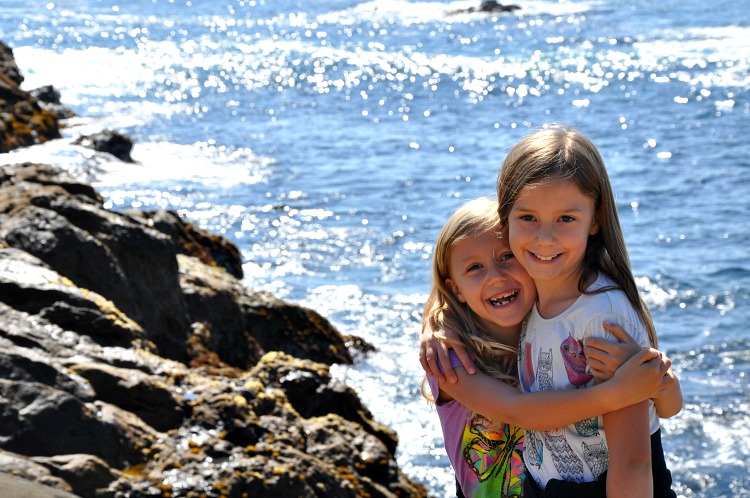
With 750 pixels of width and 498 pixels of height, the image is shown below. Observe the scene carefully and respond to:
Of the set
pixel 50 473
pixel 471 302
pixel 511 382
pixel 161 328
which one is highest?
pixel 471 302

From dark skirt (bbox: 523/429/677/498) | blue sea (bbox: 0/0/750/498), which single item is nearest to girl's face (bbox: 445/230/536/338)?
dark skirt (bbox: 523/429/677/498)

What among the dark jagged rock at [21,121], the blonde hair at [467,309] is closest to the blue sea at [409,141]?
the dark jagged rock at [21,121]

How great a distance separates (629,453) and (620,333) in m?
0.34

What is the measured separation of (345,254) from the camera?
617 inches

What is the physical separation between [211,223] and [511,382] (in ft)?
44.2

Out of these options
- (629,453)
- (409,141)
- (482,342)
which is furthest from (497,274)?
(409,141)

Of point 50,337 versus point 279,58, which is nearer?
point 50,337

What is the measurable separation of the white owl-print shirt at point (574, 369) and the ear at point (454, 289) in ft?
A: 1.19

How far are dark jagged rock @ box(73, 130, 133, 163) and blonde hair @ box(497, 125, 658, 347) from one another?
17128mm

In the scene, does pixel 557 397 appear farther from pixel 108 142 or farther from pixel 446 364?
pixel 108 142

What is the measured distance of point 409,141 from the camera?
2338cm

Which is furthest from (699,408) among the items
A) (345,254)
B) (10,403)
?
(10,403)

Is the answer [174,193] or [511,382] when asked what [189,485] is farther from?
[174,193]

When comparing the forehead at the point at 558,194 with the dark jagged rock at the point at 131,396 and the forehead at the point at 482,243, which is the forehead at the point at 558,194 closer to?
the forehead at the point at 482,243
